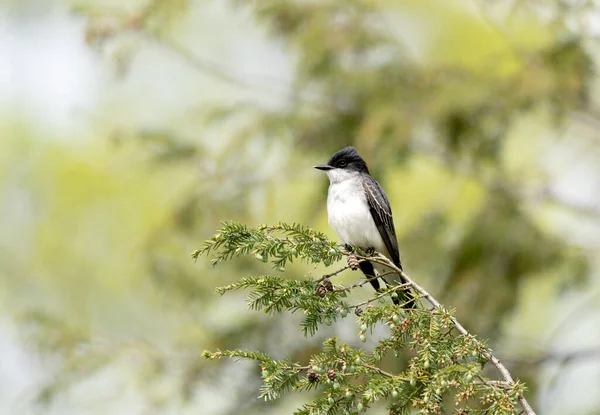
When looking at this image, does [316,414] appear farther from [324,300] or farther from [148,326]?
[148,326]

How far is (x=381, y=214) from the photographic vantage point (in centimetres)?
486

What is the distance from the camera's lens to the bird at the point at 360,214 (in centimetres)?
476

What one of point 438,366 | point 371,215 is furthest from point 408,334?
point 371,215

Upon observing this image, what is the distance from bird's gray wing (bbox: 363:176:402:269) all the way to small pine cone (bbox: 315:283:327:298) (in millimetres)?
1912

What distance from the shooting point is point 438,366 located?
271cm

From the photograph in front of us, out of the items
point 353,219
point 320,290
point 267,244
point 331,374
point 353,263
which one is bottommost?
point 331,374

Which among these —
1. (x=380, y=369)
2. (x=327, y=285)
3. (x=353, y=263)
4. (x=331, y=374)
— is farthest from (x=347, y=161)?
(x=331, y=374)

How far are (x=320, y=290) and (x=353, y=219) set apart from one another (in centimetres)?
183

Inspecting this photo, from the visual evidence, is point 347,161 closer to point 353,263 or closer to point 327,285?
point 353,263

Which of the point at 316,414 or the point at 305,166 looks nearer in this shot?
the point at 316,414

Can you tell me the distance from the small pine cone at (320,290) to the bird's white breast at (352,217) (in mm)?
1792

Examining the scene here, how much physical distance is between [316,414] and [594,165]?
829cm

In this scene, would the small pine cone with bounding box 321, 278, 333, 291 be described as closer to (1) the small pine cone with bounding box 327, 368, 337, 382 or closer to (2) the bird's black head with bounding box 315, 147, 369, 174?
(1) the small pine cone with bounding box 327, 368, 337, 382

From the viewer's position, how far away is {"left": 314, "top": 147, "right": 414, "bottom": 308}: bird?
15.6 feet
